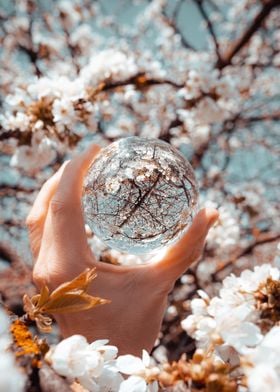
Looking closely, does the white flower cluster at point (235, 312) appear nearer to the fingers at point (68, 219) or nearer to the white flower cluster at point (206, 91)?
the fingers at point (68, 219)

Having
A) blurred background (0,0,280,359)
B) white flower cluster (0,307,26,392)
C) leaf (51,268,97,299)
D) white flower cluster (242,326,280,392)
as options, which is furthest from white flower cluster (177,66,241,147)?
white flower cluster (0,307,26,392)

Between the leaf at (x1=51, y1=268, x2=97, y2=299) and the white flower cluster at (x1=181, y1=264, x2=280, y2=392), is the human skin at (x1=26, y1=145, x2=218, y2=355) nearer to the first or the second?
the white flower cluster at (x1=181, y1=264, x2=280, y2=392)

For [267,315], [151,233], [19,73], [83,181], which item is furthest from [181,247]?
[19,73]

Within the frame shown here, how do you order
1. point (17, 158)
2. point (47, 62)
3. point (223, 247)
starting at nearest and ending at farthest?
point (17, 158) < point (223, 247) < point (47, 62)

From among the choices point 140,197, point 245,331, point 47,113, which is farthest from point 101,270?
point 47,113

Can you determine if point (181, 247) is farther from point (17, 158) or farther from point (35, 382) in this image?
point (17, 158)

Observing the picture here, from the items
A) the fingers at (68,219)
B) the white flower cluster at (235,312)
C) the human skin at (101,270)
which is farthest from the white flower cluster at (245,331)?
the fingers at (68,219)
